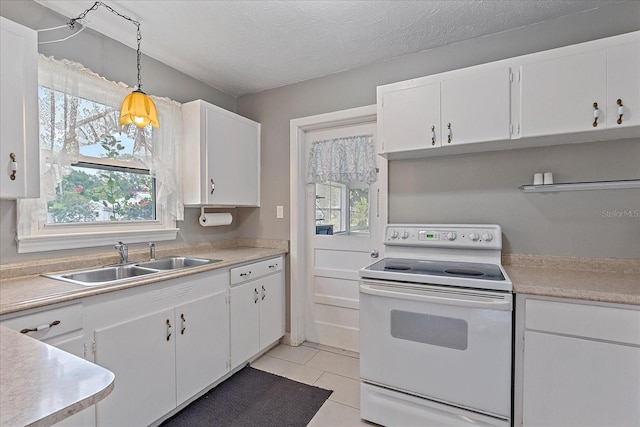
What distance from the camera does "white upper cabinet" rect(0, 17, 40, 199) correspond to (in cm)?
140

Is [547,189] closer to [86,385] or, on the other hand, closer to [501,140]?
[501,140]

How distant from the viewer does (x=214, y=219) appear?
2.76 metres

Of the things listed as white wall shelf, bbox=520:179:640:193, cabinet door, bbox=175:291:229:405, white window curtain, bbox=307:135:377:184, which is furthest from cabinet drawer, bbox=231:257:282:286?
white wall shelf, bbox=520:179:640:193

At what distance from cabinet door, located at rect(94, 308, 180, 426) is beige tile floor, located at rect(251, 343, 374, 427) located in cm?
87

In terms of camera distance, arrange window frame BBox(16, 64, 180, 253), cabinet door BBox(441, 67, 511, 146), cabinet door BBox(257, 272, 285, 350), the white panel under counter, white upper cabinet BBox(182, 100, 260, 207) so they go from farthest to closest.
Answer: cabinet door BBox(257, 272, 285, 350) < white upper cabinet BBox(182, 100, 260, 207) < cabinet door BBox(441, 67, 511, 146) < window frame BBox(16, 64, 180, 253) < the white panel under counter

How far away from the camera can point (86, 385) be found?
0.60 metres

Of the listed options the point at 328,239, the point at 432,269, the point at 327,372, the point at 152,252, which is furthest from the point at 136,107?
the point at 327,372

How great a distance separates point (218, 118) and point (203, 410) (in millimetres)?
2169

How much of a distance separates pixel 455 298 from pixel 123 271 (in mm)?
2088

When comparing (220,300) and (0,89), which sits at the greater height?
(0,89)

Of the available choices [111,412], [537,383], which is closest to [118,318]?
[111,412]

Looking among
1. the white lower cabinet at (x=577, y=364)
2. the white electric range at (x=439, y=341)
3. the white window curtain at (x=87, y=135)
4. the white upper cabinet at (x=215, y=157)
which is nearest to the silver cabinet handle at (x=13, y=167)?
the white window curtain at (x=87, y=135)

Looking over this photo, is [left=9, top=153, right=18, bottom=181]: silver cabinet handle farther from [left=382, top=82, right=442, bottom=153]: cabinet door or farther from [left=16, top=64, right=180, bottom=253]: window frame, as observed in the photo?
[left=382, top=82, right=442, bottom=153]: cabinet door

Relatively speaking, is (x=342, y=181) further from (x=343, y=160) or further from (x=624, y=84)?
(x=624, y=84)
